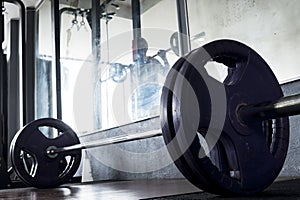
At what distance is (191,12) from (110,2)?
3.19 feet

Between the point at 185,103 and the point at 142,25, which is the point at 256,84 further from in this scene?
the point at 142,25

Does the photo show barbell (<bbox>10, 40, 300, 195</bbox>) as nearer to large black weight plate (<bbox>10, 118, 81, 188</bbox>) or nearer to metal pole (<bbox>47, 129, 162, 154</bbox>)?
metal pole (<bbox>47, 129, 162, 154</bbox>)

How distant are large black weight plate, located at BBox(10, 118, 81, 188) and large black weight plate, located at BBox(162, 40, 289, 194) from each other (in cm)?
149

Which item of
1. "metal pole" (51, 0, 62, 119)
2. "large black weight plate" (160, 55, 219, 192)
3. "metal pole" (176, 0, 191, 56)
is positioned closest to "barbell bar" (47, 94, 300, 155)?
"large black weight plate" (160, 55, 219, 192)

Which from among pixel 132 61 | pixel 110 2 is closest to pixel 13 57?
pixel 110 2

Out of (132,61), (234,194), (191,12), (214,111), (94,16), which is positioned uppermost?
(94,16)

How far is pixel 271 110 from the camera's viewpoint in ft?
3.03

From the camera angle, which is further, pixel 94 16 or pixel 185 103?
pixel 94 16

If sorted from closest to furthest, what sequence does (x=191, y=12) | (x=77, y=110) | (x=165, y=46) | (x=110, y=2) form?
(x=191, y=12) → (x=165, y=46) → (x=110, y=2) → (x=77, y=110)

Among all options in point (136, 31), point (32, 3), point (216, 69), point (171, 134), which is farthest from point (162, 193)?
point (32, 3)

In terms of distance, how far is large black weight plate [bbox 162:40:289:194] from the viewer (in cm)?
92

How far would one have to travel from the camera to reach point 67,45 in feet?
10.9

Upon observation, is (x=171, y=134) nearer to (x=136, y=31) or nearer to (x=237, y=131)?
(x=237, y=131)

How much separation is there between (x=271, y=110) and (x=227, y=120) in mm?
104
